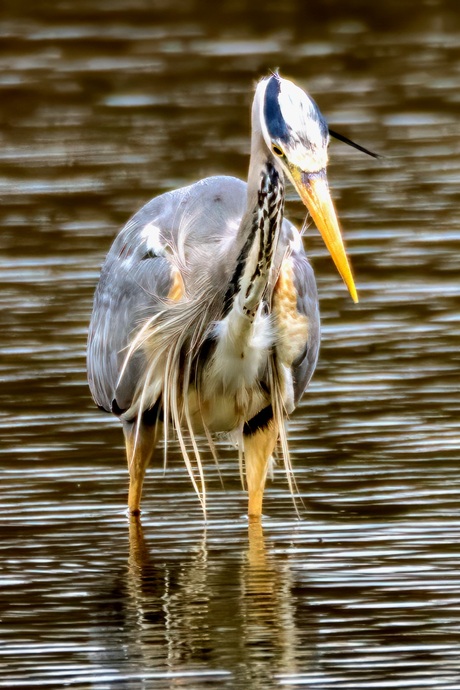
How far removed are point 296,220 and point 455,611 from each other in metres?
7.11

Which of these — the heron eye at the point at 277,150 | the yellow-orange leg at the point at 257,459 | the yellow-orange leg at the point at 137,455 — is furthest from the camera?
the yellow-orange leg at the point at 137,455

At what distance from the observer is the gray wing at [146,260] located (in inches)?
334

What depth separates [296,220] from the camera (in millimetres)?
13766

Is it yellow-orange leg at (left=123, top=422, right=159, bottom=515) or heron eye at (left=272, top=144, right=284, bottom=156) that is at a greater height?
heron eye at (left=272, top=144, right=284, bottom=156)

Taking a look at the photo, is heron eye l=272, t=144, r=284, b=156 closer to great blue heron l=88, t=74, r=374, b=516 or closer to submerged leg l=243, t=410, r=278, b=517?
great blue heron l=88, t=74, r=374, b=516

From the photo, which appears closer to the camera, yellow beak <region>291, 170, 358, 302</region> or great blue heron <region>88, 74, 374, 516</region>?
yellow beak <region>291, 170, 358, 302</region>

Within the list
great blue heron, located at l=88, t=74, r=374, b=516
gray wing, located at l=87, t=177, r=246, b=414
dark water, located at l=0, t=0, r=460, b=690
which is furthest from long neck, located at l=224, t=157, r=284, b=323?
dark water, located at l=0, t=0, r=460, b=690

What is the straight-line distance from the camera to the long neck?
7.46 m

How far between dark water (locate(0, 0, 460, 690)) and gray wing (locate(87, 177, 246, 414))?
20.1 inches

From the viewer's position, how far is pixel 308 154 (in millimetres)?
7141

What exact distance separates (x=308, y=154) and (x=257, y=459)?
1.92 metres

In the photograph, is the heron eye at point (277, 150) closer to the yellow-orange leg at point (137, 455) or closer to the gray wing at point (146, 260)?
the gray wing at point (146, 260)

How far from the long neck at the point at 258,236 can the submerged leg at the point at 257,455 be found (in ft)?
3.04

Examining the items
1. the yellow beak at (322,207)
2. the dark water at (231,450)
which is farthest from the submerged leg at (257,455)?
the yellow beak at (322,207)
